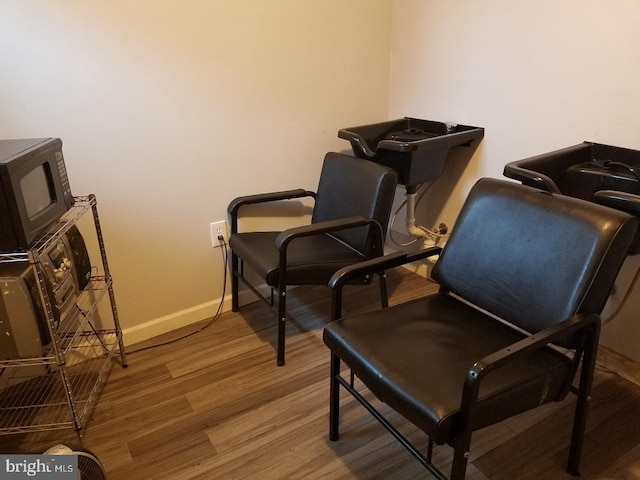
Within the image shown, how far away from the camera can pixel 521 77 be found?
207 centimetres

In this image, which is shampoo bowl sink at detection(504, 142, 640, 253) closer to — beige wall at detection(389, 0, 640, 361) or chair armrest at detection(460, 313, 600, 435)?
beige wall at detection(389, 0, 640, 361)

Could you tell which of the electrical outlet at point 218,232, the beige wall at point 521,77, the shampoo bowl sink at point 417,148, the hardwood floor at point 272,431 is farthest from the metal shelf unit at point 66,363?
the beige wall at point 521,77

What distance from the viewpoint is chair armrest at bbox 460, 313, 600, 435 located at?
110 cm

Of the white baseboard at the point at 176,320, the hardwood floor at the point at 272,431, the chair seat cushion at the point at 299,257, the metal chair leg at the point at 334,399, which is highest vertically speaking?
the chair seat cushion at the point at 299,257

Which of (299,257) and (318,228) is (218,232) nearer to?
(299,257)

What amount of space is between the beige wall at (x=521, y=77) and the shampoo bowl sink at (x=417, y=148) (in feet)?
0.24

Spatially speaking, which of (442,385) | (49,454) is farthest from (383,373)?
(49,454)

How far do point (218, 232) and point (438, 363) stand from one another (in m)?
1.40

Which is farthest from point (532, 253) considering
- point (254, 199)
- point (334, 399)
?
point (254, 199)

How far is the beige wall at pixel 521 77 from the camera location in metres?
1.77

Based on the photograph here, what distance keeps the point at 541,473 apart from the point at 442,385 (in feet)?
2.06

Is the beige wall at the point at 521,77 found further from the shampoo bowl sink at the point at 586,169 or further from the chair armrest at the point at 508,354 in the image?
the chair armrest at the point at 508,354

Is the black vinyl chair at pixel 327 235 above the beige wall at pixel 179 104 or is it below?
below

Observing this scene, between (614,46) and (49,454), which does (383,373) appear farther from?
(614,46)
